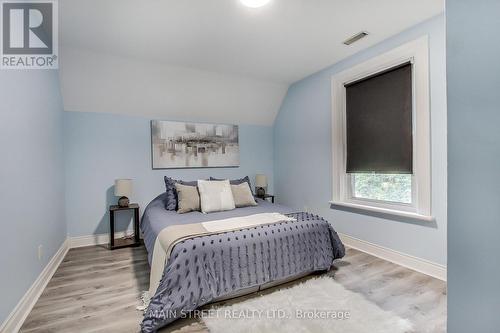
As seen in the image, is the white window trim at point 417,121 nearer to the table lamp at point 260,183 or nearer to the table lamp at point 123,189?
the table lamp at point 260,183

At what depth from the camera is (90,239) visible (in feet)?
11.4

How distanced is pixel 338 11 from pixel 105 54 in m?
2.70

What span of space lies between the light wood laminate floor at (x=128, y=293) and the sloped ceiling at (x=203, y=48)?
2186 mm

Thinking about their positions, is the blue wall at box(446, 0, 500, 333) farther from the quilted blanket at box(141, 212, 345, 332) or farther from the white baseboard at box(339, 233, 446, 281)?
the white baseboard at box(339, 233, 446, 281)

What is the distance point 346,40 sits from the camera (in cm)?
277

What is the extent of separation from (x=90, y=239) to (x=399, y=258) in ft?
13.2

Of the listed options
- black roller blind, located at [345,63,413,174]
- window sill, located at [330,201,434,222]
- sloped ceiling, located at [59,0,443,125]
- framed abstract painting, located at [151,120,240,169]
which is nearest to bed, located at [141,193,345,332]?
window sill, located at [330,201,434,222]

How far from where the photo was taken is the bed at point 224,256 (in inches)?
69.4

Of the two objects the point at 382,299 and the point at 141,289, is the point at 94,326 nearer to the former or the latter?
the point at 141,289

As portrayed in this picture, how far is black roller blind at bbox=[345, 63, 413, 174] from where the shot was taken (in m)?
2.63

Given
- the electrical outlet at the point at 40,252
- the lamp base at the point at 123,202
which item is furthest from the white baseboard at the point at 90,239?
the electrical outlet at the point at 40,252

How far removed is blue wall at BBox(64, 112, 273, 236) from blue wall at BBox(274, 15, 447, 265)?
6.15ft

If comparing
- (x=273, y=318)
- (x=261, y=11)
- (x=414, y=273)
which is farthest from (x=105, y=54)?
(x=414, y=273)

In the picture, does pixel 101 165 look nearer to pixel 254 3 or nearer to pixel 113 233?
pixel 113 233
